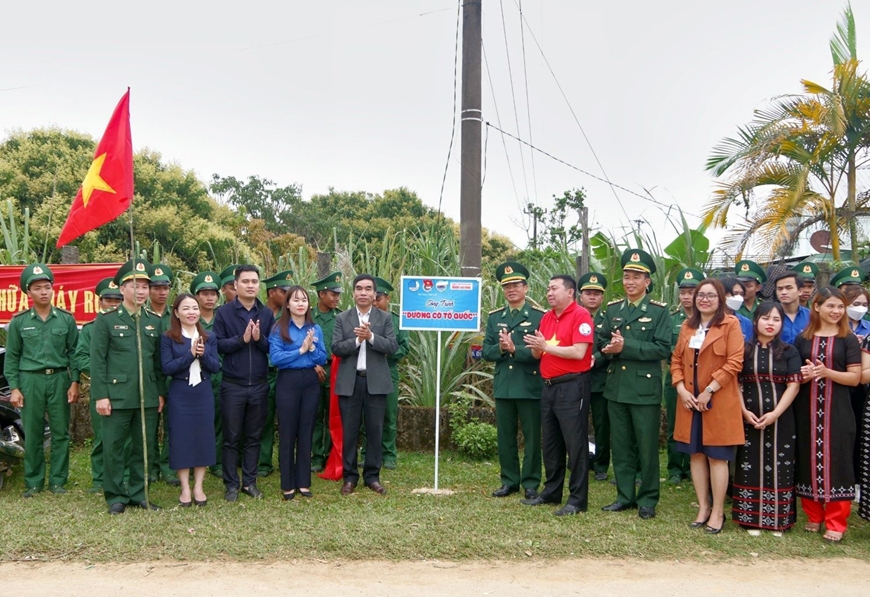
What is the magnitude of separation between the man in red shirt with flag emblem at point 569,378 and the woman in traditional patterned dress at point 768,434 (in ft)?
3.62

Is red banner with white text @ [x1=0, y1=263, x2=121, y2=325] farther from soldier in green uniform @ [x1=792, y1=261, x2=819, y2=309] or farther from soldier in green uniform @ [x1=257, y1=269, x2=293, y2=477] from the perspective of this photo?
soldier in green uniform @ [x1=792, y1=261, x2=819, y2=309]

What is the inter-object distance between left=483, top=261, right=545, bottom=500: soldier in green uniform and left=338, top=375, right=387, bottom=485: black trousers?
103 centimetres

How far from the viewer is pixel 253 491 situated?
621 centimetres

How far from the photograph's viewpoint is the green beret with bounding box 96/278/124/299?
685 centimetres

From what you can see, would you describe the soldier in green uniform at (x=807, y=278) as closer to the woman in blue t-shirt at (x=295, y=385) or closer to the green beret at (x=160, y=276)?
the woman in blue t-shirt at (x=295, y=385)

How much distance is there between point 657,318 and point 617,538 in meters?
1.71

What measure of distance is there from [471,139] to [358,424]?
3419mm

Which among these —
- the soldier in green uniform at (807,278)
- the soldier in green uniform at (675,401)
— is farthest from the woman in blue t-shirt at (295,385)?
the soldier in green uniform at (807,278)

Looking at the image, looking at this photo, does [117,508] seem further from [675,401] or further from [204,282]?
[675,401]

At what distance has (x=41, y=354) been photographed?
21.1 feet

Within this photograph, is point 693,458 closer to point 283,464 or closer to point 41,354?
point 283,464

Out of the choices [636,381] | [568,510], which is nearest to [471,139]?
[636,381]

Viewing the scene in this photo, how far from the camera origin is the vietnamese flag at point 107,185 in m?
5.89

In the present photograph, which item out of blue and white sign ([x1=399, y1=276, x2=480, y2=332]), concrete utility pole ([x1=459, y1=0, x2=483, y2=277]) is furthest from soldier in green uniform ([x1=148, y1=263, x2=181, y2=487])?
concrete utility pole ([x1=459, y1=0, x2=483, y2=277])
